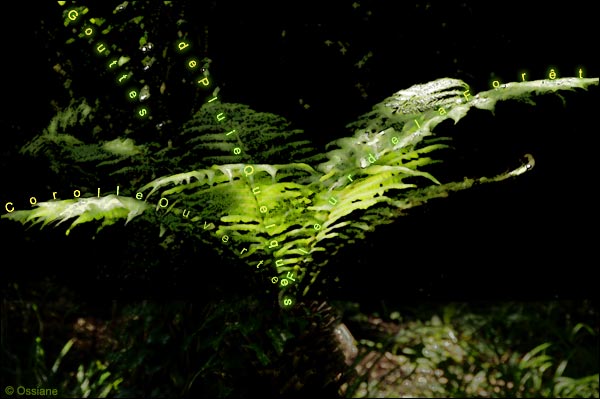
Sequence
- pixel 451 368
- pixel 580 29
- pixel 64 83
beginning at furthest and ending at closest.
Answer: pixel 451 368, pixel 64 83, pixel 580 29

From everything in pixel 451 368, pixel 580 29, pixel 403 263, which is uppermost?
pixel 580 29

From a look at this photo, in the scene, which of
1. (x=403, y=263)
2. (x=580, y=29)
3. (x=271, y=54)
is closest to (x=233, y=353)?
(x=403, y=263)

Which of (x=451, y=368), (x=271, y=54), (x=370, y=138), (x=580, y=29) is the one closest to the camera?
(x=370, y=138)

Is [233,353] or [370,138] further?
[370,138]

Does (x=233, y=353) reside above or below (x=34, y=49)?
below

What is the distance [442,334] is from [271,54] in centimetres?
167

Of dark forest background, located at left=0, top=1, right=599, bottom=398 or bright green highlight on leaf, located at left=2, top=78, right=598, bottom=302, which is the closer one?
bright green highlight on leaf, located at left=2, top=78, right=598, bottom=302

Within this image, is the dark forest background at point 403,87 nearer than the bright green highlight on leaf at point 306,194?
No

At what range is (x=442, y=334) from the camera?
2.65 m

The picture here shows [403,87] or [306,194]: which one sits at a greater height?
[403,87]

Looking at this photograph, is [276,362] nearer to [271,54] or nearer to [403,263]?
[403,263]

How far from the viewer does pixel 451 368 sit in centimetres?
252

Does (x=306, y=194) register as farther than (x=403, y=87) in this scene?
No

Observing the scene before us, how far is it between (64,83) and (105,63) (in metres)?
0.23
